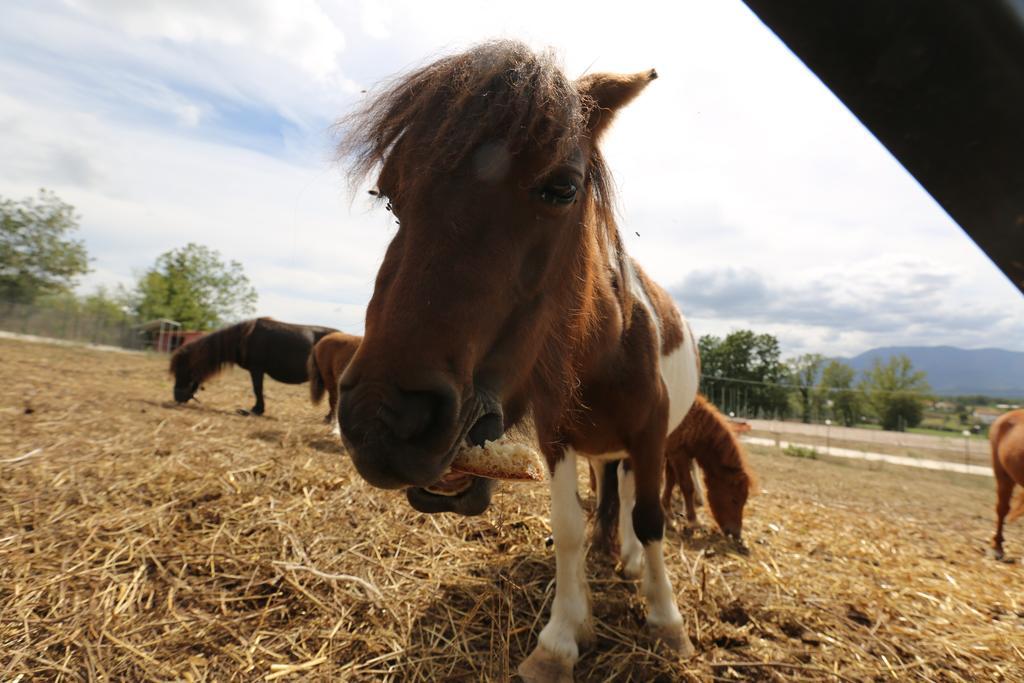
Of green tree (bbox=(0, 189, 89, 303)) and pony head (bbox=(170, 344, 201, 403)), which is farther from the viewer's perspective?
green tree (bbox=(0, 189, 89, 303))

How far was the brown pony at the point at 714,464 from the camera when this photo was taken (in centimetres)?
537

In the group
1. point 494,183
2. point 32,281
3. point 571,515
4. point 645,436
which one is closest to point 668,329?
point 645,436

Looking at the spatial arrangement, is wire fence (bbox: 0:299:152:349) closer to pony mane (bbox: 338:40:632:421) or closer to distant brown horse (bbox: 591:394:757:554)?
distant brown horse (bbox: 591:394:757:554)

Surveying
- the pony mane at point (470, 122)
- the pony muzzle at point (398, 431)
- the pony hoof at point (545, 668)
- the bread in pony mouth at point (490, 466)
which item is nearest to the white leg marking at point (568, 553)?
the pony hoof at point (545, 668)

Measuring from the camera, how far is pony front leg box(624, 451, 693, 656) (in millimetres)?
A: 2840

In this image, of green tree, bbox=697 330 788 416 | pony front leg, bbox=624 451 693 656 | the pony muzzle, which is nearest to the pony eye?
the pony muzzle

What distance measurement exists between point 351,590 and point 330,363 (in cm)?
712

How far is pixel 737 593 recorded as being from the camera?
3428 mm

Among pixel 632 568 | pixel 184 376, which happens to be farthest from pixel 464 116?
pixel 184 376

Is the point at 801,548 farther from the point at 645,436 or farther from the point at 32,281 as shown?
the point at 32,281

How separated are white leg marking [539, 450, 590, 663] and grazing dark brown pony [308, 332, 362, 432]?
6.35 meters

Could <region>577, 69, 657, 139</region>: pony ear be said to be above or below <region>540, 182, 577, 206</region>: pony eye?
above

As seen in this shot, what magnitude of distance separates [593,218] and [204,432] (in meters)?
6.17

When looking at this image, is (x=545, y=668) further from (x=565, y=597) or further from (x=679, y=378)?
(x=679, y=378)
